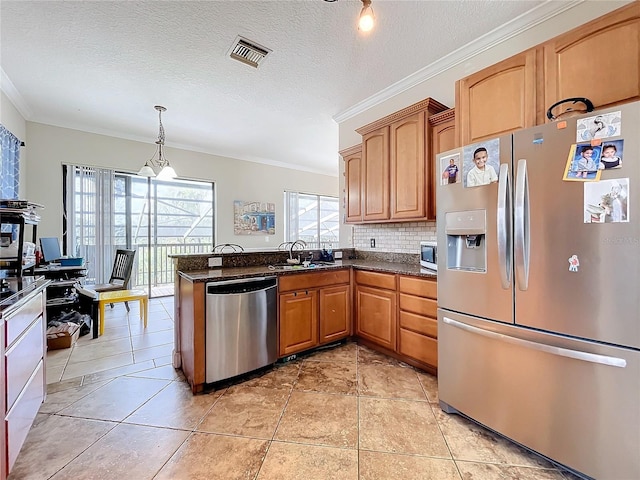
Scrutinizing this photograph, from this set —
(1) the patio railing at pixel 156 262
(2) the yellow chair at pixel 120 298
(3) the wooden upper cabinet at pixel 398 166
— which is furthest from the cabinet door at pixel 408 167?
(1) the patio railing at pixel 156 262

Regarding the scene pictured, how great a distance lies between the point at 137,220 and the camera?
4.96 meters

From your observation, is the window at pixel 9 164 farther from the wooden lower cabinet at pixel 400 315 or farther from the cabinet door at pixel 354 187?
the wooden lower cabinet at pixel 400 315

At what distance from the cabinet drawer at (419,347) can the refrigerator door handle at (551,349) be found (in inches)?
25.5

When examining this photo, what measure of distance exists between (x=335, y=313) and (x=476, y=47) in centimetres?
277

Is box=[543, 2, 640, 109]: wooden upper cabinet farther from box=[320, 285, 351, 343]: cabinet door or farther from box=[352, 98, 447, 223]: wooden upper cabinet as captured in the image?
box=[320, 285, 351, 343]: cabinet door

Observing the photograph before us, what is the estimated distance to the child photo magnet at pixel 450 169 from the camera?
5.81 feet

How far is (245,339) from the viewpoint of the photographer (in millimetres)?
2279

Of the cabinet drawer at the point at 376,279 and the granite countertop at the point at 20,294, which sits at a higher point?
the granite countertop at the point at 20,294

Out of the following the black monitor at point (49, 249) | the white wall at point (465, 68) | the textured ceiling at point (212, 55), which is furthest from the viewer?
the black monitor at point (49, 249)

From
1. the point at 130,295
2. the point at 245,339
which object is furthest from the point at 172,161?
the point at 245,339

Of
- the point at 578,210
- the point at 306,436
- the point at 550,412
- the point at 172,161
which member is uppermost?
the point at 172,161

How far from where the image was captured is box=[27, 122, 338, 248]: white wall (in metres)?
4.04

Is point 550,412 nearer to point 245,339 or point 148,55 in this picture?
point 245,339

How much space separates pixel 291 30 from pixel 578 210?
2323mm
